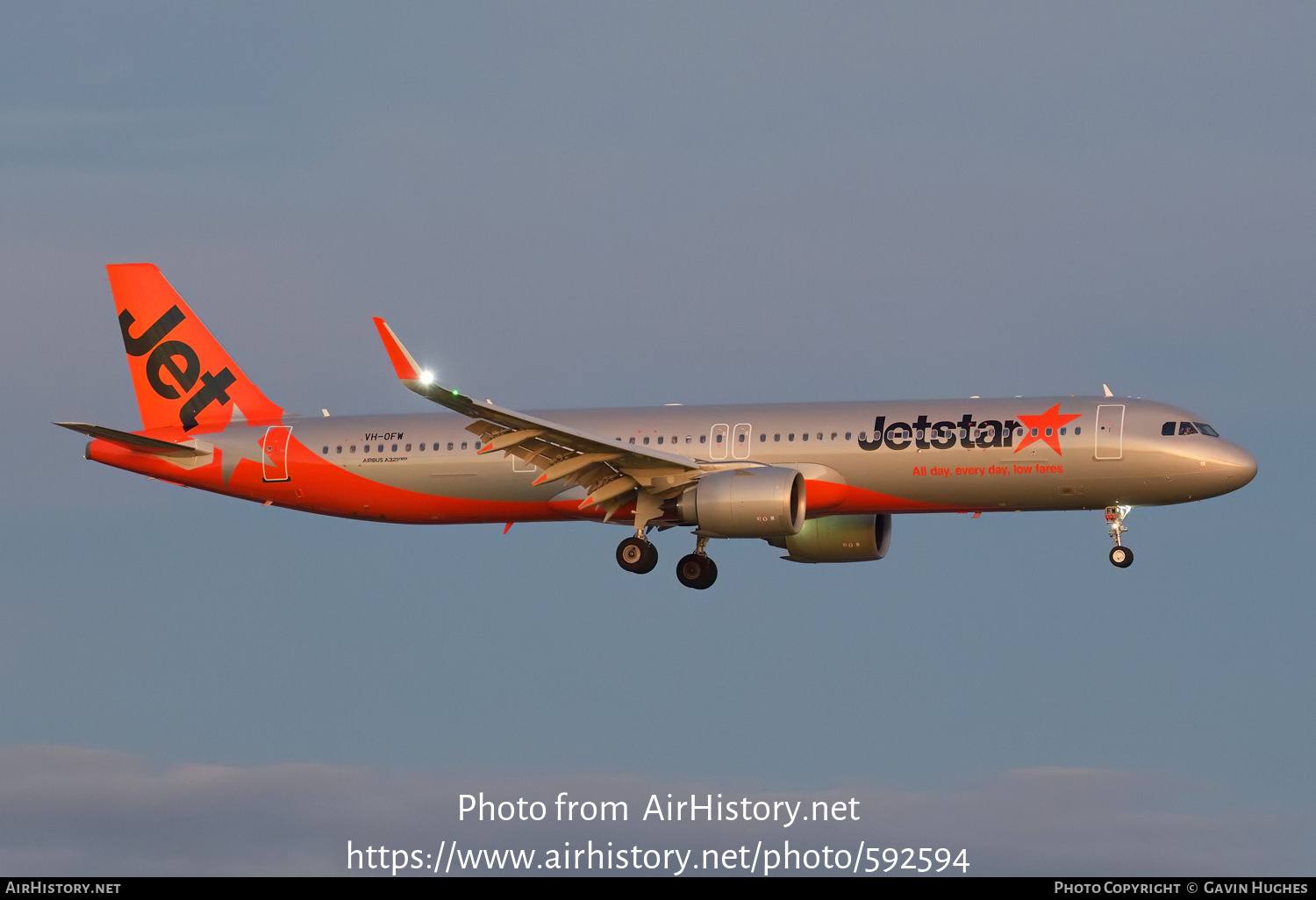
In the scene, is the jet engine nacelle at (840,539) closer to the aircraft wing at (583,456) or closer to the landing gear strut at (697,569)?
the landing gear strut at (697,569)

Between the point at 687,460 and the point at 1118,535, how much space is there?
35.1ft

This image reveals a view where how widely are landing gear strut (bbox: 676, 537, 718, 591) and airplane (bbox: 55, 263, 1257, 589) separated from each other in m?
0.05

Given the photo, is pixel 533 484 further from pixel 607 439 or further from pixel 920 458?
pixel 920 458

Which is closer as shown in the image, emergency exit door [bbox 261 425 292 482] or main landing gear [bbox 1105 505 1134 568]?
main landing gear [bbox 1105 505 1134 568]

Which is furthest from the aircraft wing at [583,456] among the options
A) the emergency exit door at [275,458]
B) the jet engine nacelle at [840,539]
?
the emergency exit door at [275,458]

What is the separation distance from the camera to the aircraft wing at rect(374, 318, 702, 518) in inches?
1820

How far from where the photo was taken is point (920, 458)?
4766 cm

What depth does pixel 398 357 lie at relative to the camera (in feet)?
145

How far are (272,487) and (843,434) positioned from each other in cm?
1591

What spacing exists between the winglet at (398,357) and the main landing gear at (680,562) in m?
9.16

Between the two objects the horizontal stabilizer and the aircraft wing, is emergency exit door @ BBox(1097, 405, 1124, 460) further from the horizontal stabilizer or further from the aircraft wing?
the horizontal stabilizer

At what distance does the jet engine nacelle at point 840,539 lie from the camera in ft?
174

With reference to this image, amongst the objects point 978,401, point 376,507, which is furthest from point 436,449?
point 978,401

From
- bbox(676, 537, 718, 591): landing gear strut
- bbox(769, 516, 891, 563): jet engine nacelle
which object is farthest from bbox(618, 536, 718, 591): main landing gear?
bbox(769, 516, 891, 563): jet engine nacelle
